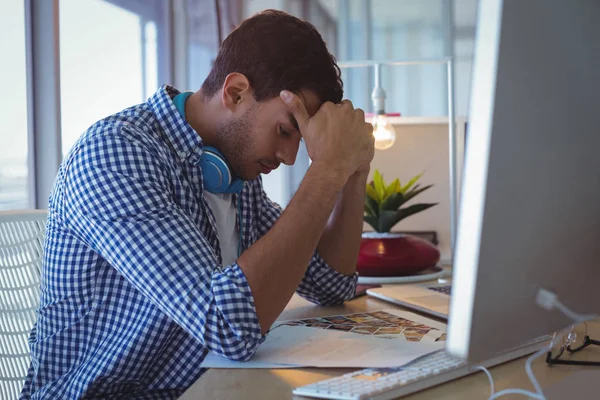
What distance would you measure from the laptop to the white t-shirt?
12.5 inches

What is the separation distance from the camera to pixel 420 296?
1.37 m

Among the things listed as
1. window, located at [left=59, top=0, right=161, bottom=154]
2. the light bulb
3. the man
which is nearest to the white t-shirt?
the man

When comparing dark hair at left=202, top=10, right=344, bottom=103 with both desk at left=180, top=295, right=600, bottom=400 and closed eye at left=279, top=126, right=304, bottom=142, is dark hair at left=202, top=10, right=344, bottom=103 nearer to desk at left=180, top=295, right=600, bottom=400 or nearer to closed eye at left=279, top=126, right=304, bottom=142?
closed eye at left=279, top=126, right=304, bottom=142

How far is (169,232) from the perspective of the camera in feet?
3.17

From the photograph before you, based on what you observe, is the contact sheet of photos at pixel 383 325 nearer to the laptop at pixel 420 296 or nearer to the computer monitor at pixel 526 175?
the laptop at pixel 420 296

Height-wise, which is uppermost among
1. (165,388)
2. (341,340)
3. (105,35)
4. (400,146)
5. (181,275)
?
(105,35)

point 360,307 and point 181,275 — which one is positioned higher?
point 181,275

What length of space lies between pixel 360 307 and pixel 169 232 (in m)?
0.51

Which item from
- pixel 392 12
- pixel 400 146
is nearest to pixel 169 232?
pixel 400 146

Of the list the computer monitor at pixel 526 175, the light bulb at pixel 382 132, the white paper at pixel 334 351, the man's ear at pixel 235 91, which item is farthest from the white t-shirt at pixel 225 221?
the computer monitor at pixel 526 175

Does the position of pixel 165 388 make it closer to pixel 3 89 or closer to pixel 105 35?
pixel 3 89

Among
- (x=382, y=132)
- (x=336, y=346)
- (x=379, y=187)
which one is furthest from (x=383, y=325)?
(x=382, y=132)

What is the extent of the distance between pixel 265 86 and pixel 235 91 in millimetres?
58

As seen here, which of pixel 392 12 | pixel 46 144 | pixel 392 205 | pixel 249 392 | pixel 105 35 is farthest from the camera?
pixel 392 12
